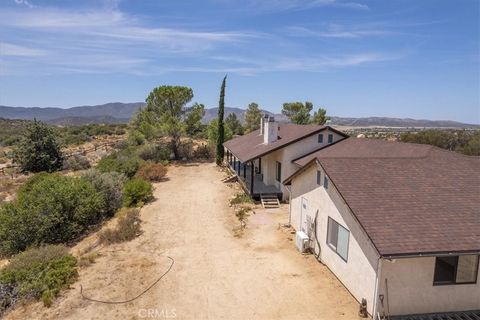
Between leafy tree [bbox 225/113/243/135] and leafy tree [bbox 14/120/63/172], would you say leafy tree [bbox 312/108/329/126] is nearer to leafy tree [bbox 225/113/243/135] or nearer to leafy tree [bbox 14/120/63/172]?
leafy tree [bbox 225/113/243/135]

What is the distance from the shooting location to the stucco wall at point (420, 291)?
9.22m

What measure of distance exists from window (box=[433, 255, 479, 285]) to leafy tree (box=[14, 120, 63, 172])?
→ 35.1 m

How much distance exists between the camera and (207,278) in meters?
12.2

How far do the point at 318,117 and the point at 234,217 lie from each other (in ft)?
131

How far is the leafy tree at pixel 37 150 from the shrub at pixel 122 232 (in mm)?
21281

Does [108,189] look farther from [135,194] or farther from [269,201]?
[269,201]

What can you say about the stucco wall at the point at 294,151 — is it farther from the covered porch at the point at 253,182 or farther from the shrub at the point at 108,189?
the shrub at the point at 108,189

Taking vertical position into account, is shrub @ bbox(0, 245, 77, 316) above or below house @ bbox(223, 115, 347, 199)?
below

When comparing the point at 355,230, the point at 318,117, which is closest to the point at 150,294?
the point at 355,230

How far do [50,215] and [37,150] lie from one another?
21.3 m

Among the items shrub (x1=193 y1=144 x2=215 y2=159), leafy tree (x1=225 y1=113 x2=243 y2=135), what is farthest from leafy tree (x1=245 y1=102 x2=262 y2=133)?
shrub (x1=193 y1=144 x2=215 y2=159)

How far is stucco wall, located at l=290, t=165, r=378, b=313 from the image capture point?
381 inches

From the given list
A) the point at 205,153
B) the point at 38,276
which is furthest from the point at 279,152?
the point at 205,153

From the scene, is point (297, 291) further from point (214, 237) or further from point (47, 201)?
point (47, 201)
